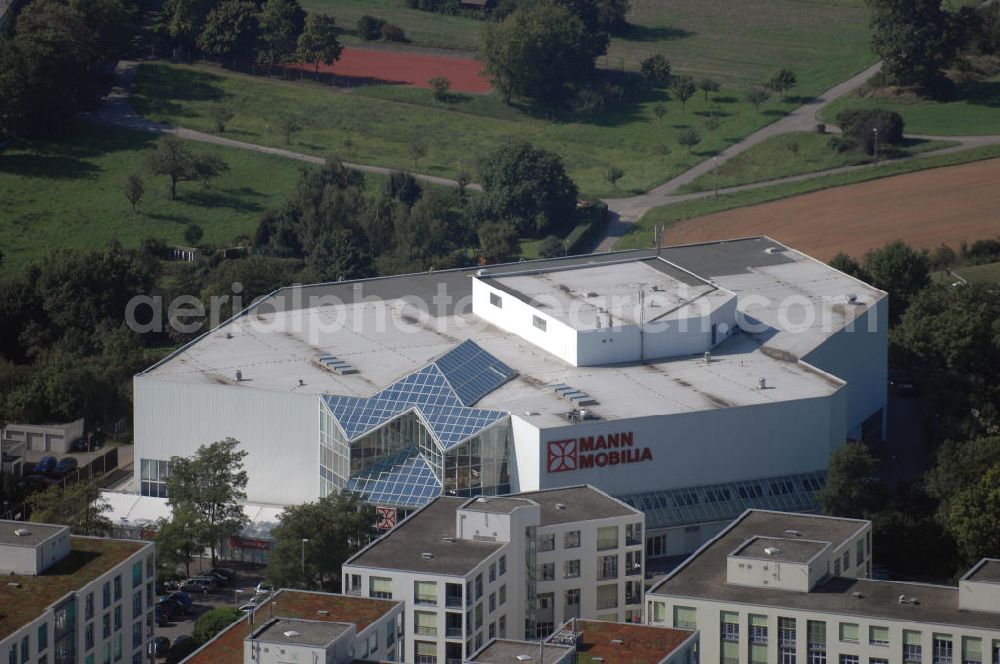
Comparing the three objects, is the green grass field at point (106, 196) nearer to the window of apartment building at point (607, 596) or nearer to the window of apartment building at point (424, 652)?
the window of apartment building at point (607, 596)

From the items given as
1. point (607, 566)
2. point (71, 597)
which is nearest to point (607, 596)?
point (607, 566)

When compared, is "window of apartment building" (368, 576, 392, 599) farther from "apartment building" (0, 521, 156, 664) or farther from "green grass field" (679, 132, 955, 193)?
"green grass field" (679, 132, 955, 193)

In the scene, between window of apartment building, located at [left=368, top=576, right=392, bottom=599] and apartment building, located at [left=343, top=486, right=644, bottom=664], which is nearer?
apartment building, located at [left=343, top=486, right=644, bottom=664]

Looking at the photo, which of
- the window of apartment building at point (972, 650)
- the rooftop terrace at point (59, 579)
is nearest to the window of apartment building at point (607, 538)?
the window of apartment building at point (972, 650)

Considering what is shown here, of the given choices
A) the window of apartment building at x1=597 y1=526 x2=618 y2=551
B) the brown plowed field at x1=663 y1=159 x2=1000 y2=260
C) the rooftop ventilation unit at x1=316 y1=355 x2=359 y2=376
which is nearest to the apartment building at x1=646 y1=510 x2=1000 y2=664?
the window of apartment building at x1=597 y1=526 x2=618 y2=551

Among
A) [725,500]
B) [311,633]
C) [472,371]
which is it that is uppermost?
[472,371]

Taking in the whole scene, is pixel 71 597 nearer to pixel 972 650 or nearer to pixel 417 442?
pixel 417 442
